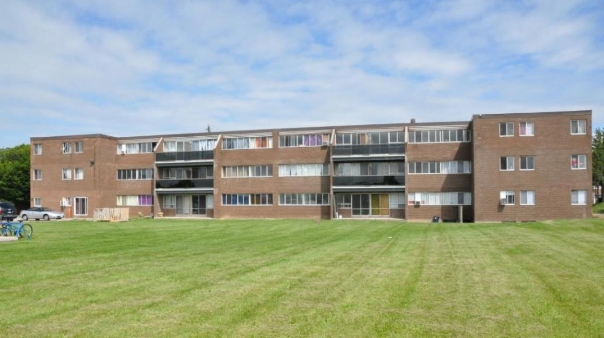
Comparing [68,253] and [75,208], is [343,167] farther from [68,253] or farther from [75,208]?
[68,253]

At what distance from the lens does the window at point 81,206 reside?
6309 cm

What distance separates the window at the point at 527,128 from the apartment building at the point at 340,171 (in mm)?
89

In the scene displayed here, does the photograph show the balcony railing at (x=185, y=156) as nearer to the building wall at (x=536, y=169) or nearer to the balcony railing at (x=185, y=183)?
the balcony railing at (x=185, y=183)

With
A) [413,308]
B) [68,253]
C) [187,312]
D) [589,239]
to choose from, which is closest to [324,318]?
[413,308]

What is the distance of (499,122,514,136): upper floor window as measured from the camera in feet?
158

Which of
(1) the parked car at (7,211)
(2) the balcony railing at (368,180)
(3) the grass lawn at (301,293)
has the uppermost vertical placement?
(2) the balcony railing at (368,180)

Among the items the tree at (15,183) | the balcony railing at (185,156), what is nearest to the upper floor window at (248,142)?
the balcony railing at (185,156)

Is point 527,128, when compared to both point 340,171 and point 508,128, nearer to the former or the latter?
point 508,128

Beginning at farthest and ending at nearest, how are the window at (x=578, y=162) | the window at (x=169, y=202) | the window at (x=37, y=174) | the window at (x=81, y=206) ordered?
the window at (x=37, y=174)
the window at (x=169, y=202)
the window at (x=81, y=206)
the window at (x=578, y=162)

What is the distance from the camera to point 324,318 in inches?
373

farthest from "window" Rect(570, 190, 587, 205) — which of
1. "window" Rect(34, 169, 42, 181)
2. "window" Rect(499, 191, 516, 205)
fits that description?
"window" Rect(34, 169, 42, 181)

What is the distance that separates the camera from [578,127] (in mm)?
46812

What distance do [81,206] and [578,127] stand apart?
5354 centimetres

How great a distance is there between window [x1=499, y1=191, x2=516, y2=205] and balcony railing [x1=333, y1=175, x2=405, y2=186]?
9.43 meters
